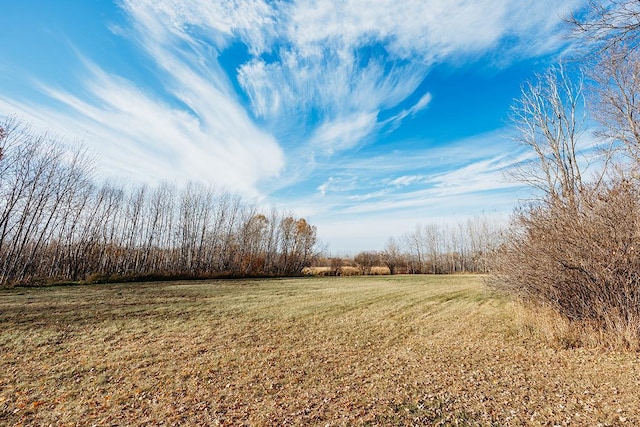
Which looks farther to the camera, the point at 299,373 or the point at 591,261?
the point at 591,261

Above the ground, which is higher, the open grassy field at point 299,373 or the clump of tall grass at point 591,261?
the clump of tall grass at point 591,261

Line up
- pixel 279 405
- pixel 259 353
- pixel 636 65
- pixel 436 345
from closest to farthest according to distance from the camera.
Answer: pixel 279 405 < pixel 259 353 < pixel 436 345 < pixel 636 65

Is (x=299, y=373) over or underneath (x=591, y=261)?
underneath

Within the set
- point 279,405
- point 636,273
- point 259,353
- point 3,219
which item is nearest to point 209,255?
point 3,219

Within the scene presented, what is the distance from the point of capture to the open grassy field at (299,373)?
14.5ft

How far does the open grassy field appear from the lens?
4.43 meters

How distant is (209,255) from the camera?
34.4m

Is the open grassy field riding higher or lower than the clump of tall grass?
lower

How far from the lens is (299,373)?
6129mm

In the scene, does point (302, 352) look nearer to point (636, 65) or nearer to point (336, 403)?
point (336, 403)

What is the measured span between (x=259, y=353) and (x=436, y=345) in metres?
4.86

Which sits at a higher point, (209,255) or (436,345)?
(209,255)

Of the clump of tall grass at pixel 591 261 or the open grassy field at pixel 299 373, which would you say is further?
the clump of tall grass at pixel 591 261

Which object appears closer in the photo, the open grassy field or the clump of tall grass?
the open grassy field
